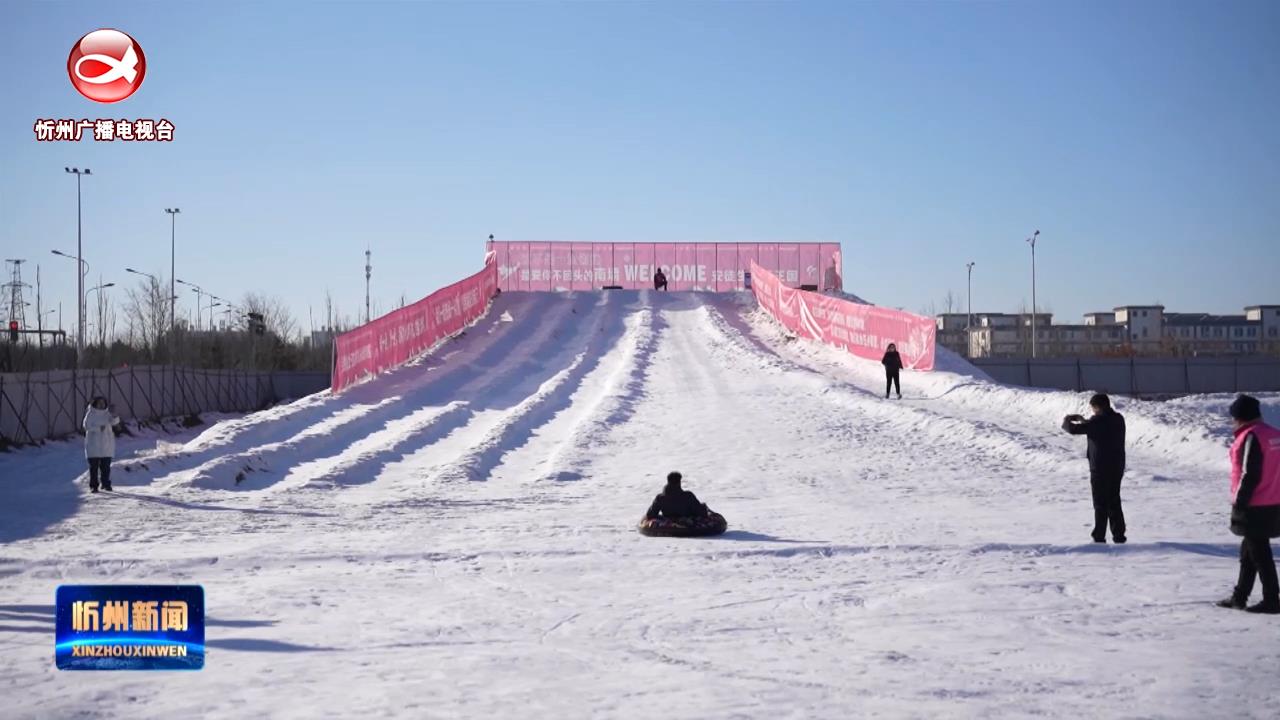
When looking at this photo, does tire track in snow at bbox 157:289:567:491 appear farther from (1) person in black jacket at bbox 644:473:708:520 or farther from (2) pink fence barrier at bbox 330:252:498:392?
(1) person in black jacket at bbox 644:473:708:520

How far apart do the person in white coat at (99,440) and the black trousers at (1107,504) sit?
14.4 m

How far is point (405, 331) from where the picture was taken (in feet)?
129

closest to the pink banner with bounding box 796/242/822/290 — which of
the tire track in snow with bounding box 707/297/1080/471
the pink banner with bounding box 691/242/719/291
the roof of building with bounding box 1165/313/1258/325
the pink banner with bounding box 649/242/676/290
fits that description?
the pink banner with bounding box 691/242/719/291

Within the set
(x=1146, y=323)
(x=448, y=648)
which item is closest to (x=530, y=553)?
(x=448, y=648)

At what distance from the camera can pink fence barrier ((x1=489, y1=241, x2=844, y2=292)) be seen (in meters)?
68.9

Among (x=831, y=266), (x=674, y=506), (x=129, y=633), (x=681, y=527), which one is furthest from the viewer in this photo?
(x=831, y=266)

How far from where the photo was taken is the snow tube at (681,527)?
13711 millimetres

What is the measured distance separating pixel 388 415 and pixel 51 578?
58.7ft

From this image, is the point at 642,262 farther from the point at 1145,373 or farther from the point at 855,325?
the point at 855,325

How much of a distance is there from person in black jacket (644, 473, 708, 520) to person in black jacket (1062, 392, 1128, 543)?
4429 mm

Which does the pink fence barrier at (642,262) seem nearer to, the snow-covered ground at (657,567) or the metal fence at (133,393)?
the metal fence at (133,393)

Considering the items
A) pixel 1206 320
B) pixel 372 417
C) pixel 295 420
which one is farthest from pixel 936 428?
pixel 1206 320

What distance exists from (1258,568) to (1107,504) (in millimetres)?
3089

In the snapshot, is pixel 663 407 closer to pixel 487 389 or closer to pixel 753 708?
pixel 487 389
